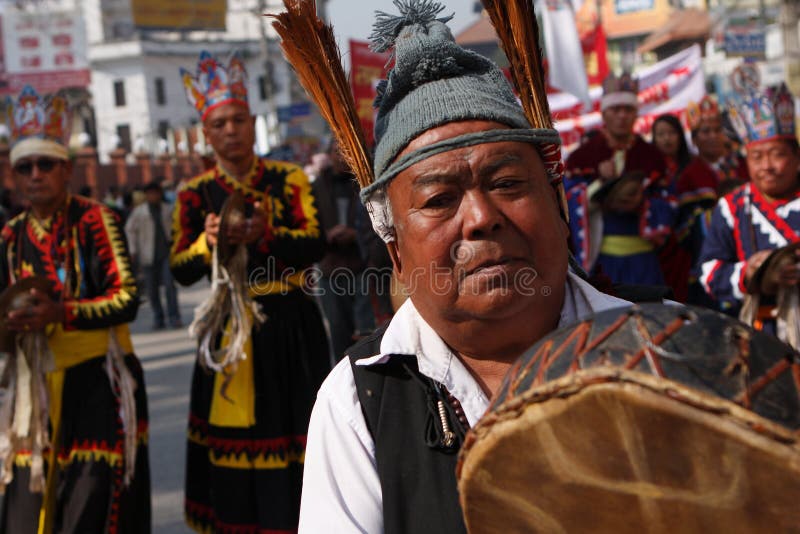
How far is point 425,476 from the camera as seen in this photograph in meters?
1.68

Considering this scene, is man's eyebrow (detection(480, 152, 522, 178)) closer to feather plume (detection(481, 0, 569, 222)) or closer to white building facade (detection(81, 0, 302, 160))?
feather plume (detection(481, 0, 569, 222))

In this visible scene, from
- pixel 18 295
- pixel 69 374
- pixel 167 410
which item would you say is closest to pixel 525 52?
pixel 18 295

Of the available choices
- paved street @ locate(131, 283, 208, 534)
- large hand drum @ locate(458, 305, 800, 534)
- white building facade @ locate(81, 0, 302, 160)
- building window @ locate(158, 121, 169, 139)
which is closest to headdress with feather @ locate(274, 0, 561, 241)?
large hand drum @ locate(458, 305, 800, 534)

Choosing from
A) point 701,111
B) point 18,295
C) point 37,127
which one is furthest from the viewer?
point 701,111

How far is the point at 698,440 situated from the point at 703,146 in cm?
739

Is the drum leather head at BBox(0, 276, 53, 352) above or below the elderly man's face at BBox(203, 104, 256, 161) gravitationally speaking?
below

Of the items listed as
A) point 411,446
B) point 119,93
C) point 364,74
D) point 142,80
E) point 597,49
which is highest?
point 142,80

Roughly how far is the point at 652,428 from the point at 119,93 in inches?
2994

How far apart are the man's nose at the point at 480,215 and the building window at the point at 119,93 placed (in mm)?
74827

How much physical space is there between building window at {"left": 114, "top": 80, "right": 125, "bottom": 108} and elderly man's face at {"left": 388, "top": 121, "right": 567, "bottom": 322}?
7477 cm

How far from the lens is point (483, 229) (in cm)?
173

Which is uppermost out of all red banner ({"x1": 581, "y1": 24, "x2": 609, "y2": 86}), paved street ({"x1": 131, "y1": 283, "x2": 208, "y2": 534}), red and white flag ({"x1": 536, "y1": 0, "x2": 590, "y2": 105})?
red banner ({"x1": 581, "y1": 24, "x2": 609, "y2": 86})

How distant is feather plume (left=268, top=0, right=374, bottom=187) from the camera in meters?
1.90

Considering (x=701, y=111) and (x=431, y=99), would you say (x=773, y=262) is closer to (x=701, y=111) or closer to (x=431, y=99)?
(x=431, y=99)
